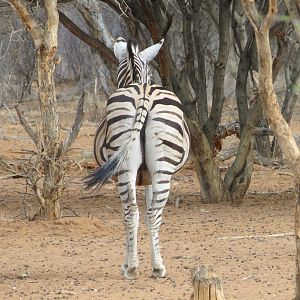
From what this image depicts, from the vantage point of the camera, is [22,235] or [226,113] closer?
[22,235]

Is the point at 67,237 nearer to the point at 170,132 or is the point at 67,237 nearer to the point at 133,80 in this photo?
the point at 133,80

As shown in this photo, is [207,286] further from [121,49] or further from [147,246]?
[121,49]

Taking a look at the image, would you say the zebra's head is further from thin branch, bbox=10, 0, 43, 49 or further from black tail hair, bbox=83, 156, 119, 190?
black tail hair, bbox=83, 156, 119, 190

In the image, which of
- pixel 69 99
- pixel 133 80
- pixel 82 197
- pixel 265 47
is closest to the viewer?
pixel 265 47

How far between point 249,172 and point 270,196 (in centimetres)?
91

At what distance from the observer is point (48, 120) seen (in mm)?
9695

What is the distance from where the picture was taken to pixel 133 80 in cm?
845

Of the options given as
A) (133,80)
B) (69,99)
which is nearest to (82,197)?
(133,80)

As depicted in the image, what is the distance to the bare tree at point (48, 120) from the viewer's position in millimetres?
9484

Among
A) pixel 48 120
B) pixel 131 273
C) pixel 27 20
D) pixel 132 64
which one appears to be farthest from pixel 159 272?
pixel 27 20

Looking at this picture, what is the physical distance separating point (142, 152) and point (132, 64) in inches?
61.8

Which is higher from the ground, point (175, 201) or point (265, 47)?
point (265, 47)

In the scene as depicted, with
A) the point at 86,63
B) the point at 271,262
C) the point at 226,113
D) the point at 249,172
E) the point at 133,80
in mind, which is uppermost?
the point at 86,63

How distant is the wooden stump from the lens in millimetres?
4520
